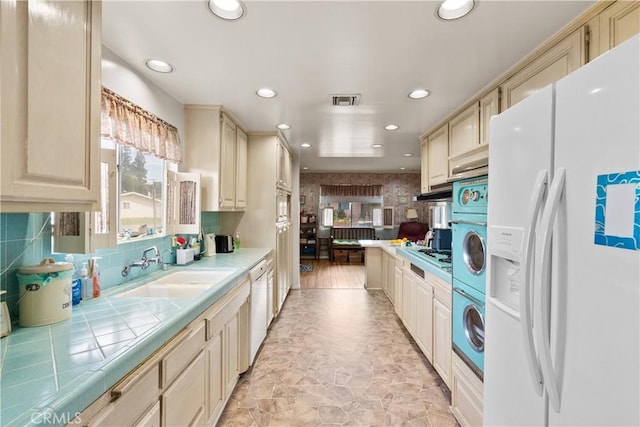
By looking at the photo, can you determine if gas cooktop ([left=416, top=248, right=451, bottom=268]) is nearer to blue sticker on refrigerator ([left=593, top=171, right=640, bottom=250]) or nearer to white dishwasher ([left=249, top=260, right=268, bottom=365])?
white dishwasher ([left=249, top=260, right=268, bottom=365])

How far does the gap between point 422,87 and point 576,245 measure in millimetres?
1787

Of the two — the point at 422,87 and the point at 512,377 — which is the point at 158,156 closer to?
the point at 422,87

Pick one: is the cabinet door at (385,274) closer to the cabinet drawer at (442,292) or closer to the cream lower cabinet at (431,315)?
the cream lower cabinet at (431,315)

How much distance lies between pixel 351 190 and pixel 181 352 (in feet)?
24.6

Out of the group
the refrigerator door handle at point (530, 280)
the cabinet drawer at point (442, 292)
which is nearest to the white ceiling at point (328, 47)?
the refrigerator door handle at point (530, 280)

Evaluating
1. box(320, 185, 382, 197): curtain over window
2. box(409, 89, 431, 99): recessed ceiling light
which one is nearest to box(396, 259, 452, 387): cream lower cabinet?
box(409, 89, 431, 99): recessed ceiling light

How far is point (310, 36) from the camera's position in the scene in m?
1.54

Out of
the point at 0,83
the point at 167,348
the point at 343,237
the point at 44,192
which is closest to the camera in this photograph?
the point at 0,83

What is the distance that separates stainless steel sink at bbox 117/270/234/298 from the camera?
1.86m

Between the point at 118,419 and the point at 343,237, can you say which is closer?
the point at 118,419

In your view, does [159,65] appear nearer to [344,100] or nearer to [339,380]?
[344,100]

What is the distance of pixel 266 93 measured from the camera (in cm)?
231

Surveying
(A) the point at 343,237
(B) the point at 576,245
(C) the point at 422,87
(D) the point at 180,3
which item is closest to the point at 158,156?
(D) the point at 180,3

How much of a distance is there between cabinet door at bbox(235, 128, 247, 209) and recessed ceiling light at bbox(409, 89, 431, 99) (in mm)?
1865
